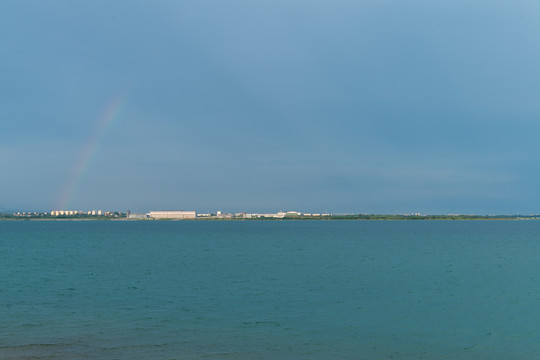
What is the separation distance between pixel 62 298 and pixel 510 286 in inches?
1524

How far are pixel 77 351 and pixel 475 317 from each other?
24.0m

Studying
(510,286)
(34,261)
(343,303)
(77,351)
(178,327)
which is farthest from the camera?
(34,261)

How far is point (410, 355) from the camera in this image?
22859 mm

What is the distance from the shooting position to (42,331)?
2611 cm

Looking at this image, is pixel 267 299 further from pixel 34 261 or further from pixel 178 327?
pixel 34 261

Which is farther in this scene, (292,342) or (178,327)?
(178,327)

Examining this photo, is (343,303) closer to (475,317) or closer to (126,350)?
(475,317)

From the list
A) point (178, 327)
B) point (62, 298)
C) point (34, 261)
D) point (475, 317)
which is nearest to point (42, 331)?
point (178, 327)

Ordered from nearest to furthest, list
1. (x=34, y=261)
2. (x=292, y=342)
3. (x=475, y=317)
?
(x=292, y=342) → (x=475, y=317) → (x=34, y=261)

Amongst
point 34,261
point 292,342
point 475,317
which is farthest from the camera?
point 34,261

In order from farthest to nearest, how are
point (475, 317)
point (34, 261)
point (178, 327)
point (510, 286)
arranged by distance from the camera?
A: 1. point (34, 261)
2. point (510, 286)
3. point (475, 317)
4. point (178, 327)

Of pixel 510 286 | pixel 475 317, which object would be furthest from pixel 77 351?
pixel 510 286

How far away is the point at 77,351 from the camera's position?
22.4m

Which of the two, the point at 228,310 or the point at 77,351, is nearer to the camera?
the point at 77,351
